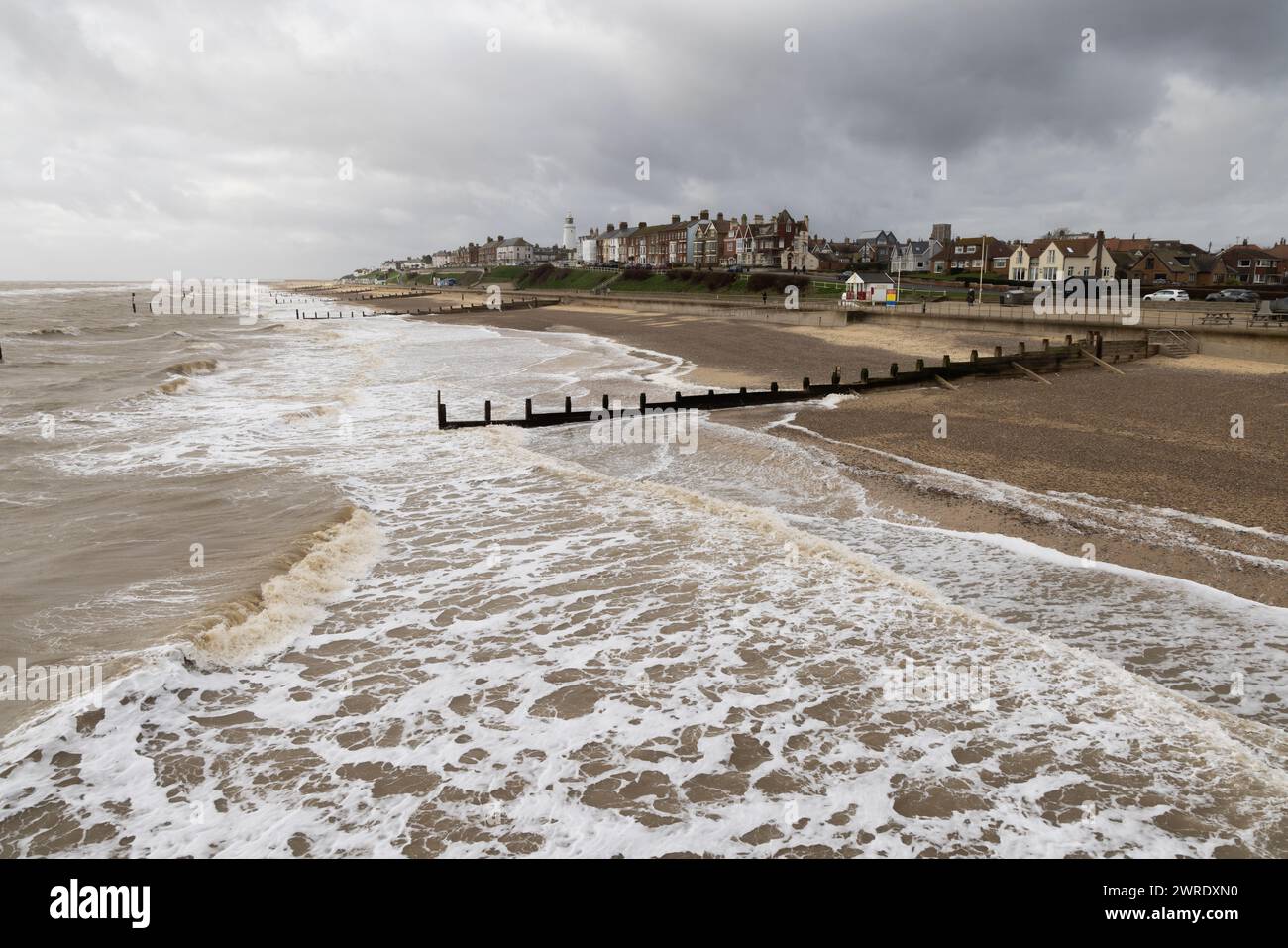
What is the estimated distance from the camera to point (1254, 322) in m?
35.1

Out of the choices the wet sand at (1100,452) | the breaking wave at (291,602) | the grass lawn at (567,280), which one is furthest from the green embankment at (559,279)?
the breaking wave at (291,602)

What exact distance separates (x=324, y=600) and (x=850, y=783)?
7.26m

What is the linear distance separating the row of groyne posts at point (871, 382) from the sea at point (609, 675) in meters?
6.12

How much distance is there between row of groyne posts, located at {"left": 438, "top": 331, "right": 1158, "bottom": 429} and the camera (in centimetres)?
2177

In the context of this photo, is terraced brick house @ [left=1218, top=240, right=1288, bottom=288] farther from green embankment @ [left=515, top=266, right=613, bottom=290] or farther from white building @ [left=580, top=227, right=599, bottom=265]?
white building @ [left=580, top=227, right=599, bottom=265]

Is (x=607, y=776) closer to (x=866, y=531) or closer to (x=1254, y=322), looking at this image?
(x=866, y=531)

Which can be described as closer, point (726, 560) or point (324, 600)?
point (324, 600)

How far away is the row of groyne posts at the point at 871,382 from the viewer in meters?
21.8

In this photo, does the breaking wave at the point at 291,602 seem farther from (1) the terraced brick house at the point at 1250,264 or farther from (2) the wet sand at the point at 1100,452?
(1) the terraced brick house at the point at 1250,264

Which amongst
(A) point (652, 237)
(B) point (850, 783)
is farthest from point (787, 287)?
(B) point (850, 783)
